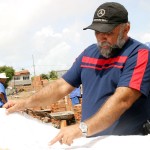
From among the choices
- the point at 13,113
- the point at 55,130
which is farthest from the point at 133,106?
the point at 13,113

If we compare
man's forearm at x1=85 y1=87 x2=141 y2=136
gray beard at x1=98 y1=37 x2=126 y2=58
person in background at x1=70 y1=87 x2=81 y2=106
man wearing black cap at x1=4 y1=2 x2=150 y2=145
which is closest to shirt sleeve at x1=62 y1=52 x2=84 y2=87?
man wearing black cap at x1=4 y1=2 x2=150 y2=145

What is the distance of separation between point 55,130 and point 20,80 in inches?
4182

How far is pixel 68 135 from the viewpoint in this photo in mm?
2520

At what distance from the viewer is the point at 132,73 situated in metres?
2.89

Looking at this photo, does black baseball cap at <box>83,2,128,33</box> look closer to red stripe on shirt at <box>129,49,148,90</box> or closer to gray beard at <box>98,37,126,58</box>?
gray beard at <box>98,37,126,58</box>

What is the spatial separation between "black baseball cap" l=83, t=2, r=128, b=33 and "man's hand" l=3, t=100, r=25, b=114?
0.84 m

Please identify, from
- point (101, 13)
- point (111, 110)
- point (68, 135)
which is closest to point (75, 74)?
point (101, 13)

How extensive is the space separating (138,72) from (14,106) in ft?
3.30

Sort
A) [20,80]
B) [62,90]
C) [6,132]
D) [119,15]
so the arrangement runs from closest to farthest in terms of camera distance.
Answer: [6,132], [119,15], [62,90], [20,80]

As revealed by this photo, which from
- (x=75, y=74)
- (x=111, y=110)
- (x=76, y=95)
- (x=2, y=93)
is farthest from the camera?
(x=76, y=95)

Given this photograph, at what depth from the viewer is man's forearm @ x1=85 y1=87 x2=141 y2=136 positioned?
105 inches

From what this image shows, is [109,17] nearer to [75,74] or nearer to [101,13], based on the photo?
[101,13]

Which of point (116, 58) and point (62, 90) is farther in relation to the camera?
point (62, 90)

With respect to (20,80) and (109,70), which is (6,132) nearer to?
(109,70)
